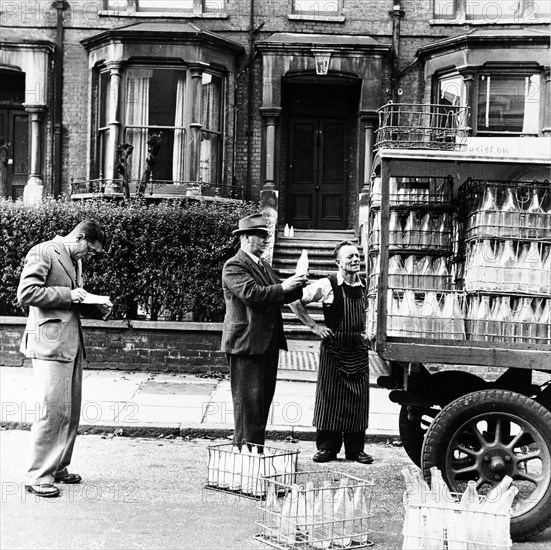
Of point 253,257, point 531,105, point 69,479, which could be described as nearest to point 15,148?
point 531,105

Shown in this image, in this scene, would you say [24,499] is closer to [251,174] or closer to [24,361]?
[24,361]

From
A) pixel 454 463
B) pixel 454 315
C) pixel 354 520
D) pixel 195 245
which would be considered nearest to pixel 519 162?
pixel 454 315

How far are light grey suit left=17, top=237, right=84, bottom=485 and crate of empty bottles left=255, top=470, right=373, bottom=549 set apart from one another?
74.1 inches

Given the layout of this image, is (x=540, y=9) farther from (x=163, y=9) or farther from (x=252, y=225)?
(x=252, y=225)

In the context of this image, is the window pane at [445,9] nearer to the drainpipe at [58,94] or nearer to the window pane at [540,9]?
the window pane at [540,9]

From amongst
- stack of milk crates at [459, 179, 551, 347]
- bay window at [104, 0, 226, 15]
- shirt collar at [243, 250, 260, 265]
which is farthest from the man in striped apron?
bay window at [104, 0, 226, 15]

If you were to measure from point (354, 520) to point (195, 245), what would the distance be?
25.3 feet

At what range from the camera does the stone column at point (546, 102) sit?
17.4m

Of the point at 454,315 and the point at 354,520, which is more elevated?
the point at 454,315

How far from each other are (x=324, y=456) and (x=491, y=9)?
43.9ft

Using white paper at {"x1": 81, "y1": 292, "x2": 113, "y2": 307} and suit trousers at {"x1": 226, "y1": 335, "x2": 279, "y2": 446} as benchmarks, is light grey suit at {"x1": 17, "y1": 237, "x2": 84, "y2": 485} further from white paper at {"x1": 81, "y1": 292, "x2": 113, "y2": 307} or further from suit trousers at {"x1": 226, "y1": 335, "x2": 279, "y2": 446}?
suit trousers at {"x1": 226, "y1": 335, "x2": 279, "y2": 446}

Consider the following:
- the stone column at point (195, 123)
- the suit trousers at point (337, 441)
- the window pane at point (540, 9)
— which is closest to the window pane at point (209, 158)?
the stone column at point (195, 123)

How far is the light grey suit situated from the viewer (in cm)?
663

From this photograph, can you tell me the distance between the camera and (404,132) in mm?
6926
